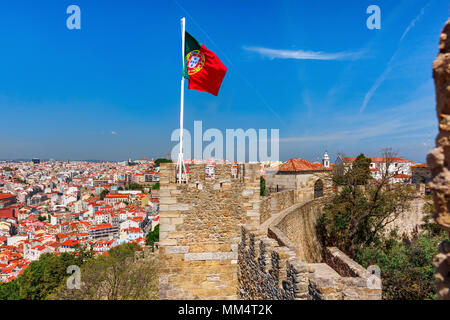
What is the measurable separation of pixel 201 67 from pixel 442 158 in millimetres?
5319

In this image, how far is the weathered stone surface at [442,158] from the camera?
148cm

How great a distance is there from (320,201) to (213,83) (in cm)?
1084

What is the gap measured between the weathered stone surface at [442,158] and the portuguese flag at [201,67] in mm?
4985

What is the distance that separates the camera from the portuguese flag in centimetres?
602

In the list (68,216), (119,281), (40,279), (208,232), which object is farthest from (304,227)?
Result: (68,216)

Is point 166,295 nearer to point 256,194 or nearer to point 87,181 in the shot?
point 256,194

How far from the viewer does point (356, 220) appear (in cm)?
1195

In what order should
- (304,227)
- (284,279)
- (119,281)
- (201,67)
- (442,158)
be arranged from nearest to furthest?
(442,158) → (284,279) → (201,67) → (119,281) → (304,227)

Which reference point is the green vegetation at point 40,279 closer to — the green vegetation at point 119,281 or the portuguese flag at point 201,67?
the green vegetation at point 119,281

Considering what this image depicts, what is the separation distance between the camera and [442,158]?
1494mm

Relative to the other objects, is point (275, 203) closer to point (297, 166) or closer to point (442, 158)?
point (297, 166)

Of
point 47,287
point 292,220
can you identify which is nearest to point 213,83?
point 292,220

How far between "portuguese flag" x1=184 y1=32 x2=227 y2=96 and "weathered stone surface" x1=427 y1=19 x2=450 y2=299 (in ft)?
16.4
